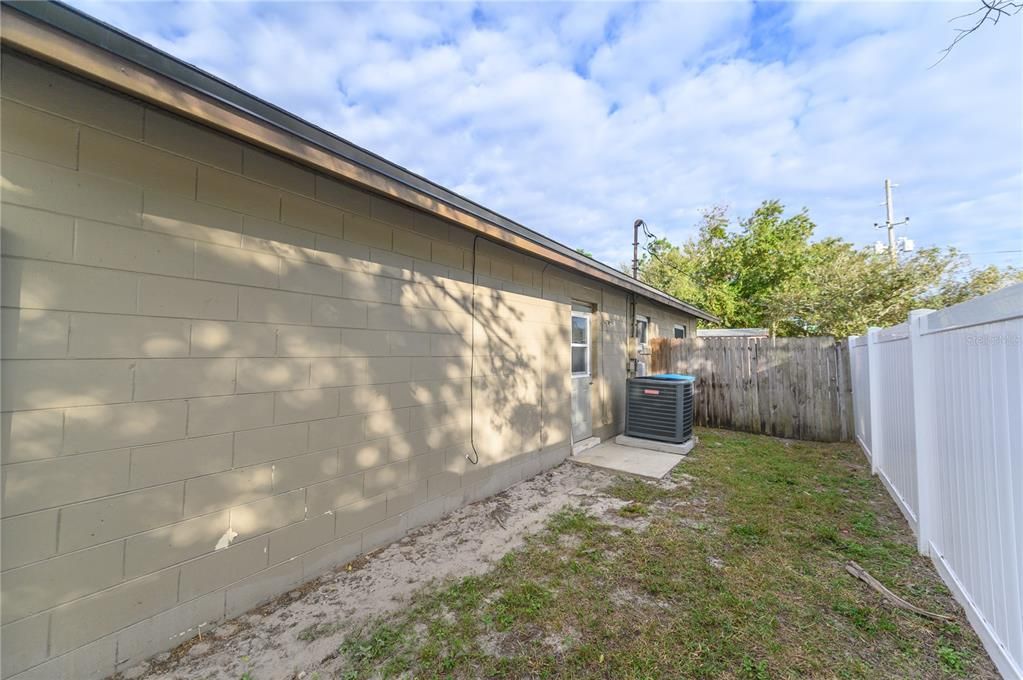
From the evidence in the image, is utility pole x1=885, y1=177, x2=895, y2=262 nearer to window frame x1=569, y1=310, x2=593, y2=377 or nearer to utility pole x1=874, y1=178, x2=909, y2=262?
utility pole x1=874, y1=178, x2=909, y2=262

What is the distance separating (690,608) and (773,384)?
6.30 m

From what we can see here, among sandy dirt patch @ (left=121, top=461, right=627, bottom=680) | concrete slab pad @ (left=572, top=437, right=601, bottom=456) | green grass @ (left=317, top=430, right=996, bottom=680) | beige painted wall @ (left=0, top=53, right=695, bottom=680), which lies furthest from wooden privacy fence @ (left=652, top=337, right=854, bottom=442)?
beige painted wall @ (left=0, top=53, right=695, bottom=680)

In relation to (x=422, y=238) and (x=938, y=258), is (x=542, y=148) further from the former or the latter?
(x=938, y=258)

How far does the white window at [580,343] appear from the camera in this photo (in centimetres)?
609

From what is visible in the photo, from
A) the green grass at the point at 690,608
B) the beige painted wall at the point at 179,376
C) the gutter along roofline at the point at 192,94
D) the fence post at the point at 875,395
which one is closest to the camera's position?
the gutter along roofline at the point at 192,94

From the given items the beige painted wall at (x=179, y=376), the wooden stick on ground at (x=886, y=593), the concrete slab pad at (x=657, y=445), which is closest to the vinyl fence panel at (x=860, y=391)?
the concrete slab pad at (x=657, y=445)

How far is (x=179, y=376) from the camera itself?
82.5 inches

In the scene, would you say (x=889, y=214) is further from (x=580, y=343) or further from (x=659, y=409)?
(x=580, y=343)

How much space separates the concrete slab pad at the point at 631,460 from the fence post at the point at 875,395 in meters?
2.20

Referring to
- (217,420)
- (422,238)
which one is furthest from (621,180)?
(217,420)

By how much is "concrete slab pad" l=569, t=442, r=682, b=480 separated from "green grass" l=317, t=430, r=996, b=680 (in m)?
1.14

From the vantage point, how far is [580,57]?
22.2 ft

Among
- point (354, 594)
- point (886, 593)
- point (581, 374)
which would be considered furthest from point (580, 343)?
point (354, 594)

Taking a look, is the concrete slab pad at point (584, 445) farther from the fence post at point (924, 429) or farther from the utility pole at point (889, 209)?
the utility pole at point (889, 209)
